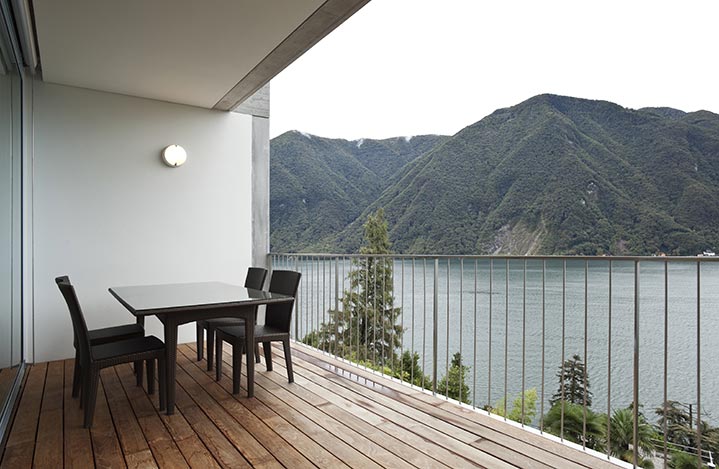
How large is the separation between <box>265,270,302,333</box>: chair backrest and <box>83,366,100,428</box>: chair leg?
130 cm

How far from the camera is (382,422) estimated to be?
8.82 feet

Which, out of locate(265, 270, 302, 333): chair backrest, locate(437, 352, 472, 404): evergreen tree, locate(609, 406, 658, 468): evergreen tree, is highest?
locate(265, 270, 302, 333): chair backrest

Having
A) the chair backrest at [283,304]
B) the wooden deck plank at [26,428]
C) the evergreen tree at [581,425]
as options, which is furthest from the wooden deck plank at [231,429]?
the evergreen tree at [581,425]

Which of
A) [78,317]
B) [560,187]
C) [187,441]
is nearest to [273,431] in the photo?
[187,441]

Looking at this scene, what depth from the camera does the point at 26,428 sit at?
2.59 metres

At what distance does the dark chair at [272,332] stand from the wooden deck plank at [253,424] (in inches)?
4.7

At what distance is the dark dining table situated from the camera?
277 cm

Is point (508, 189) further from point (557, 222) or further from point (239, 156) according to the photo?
point (239, 156)

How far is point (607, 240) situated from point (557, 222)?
225 cm

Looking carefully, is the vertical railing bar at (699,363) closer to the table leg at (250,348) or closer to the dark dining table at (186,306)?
the dark dining table at (186,306)

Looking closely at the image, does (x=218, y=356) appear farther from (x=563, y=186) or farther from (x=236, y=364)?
(x=563, y=186)

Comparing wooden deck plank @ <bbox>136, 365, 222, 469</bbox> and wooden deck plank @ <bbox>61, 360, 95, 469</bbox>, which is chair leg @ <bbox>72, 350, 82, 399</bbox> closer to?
wooden deck plank @ <bbox>61, 360, 95, 469</bbox>

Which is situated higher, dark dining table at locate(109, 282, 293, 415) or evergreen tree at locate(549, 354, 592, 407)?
dark dining table at locate(109, 282, 293, 415)

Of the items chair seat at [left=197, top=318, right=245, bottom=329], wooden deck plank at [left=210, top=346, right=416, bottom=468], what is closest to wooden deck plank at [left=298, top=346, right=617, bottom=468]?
wooden deck plank at [left=210, top=346, right=416, bottom=468]
